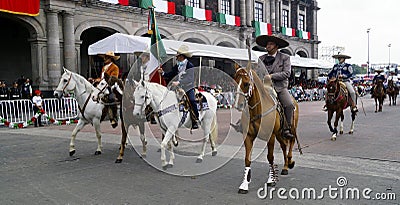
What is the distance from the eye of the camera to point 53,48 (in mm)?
19250

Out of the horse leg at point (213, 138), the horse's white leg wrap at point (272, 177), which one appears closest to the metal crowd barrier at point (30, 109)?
the horse leg at point (213, 138)

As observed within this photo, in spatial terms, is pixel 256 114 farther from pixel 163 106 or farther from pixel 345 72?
pixel 345 72

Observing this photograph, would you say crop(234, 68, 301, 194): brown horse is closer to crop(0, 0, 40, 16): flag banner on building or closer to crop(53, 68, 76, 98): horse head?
crop(53, 68, 76, 98): horse head

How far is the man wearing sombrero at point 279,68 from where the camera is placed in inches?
228

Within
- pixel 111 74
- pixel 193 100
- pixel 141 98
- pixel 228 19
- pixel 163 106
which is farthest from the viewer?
pixel 228 19

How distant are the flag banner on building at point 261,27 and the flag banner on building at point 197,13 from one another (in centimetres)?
640

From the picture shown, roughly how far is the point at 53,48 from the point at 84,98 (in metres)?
12.3

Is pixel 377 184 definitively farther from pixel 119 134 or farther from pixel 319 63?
pixel 319 63

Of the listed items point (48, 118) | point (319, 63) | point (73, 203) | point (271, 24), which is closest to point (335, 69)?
point (73, 203)

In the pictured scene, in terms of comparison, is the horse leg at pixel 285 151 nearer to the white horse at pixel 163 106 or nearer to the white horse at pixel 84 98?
the white horse at pixel 163 106

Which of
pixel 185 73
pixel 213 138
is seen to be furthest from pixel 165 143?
pixel 213 138

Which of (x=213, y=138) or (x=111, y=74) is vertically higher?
(x=111, y=74)

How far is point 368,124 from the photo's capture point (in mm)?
13141

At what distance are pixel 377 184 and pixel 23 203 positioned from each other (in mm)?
5177
